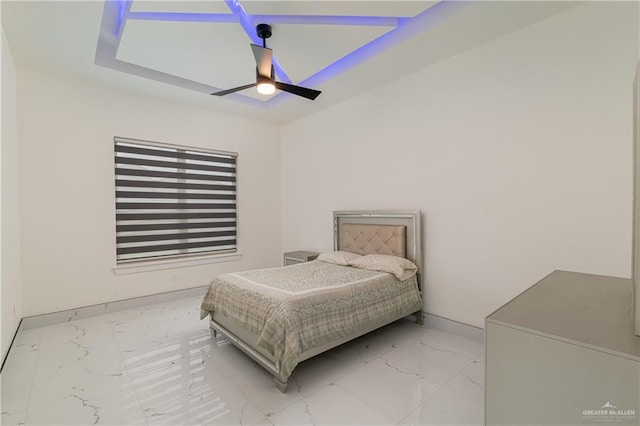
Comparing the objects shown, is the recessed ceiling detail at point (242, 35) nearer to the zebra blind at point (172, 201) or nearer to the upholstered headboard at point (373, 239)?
the zebra blind at point (172, 201)

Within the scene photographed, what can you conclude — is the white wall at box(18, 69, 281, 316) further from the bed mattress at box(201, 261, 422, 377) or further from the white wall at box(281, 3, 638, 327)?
the white wall at box(281, 3, 638, 327)

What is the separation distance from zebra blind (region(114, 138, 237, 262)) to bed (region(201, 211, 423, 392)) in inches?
71.3

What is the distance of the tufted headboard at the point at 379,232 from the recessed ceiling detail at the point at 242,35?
1879mm

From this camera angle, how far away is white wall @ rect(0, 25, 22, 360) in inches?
103

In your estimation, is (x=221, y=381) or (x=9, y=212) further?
(x=9, y=212)

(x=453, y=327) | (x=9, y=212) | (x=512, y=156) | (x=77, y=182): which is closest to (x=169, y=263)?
(x=77, y=182)

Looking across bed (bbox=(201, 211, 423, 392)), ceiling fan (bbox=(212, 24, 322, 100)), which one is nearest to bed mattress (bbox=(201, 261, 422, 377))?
bed (bbox=(201, 211, 423, 392))

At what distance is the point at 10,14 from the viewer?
249 cm

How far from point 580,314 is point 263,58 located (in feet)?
9.24

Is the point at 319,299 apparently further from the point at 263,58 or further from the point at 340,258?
the point at 263,58

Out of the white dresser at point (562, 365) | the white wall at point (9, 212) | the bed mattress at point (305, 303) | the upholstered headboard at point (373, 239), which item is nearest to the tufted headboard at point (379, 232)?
the upholstered headboard at point (373, 239)

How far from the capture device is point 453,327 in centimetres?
324

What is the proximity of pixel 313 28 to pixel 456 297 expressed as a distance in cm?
316

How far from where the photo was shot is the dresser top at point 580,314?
3.34ft
